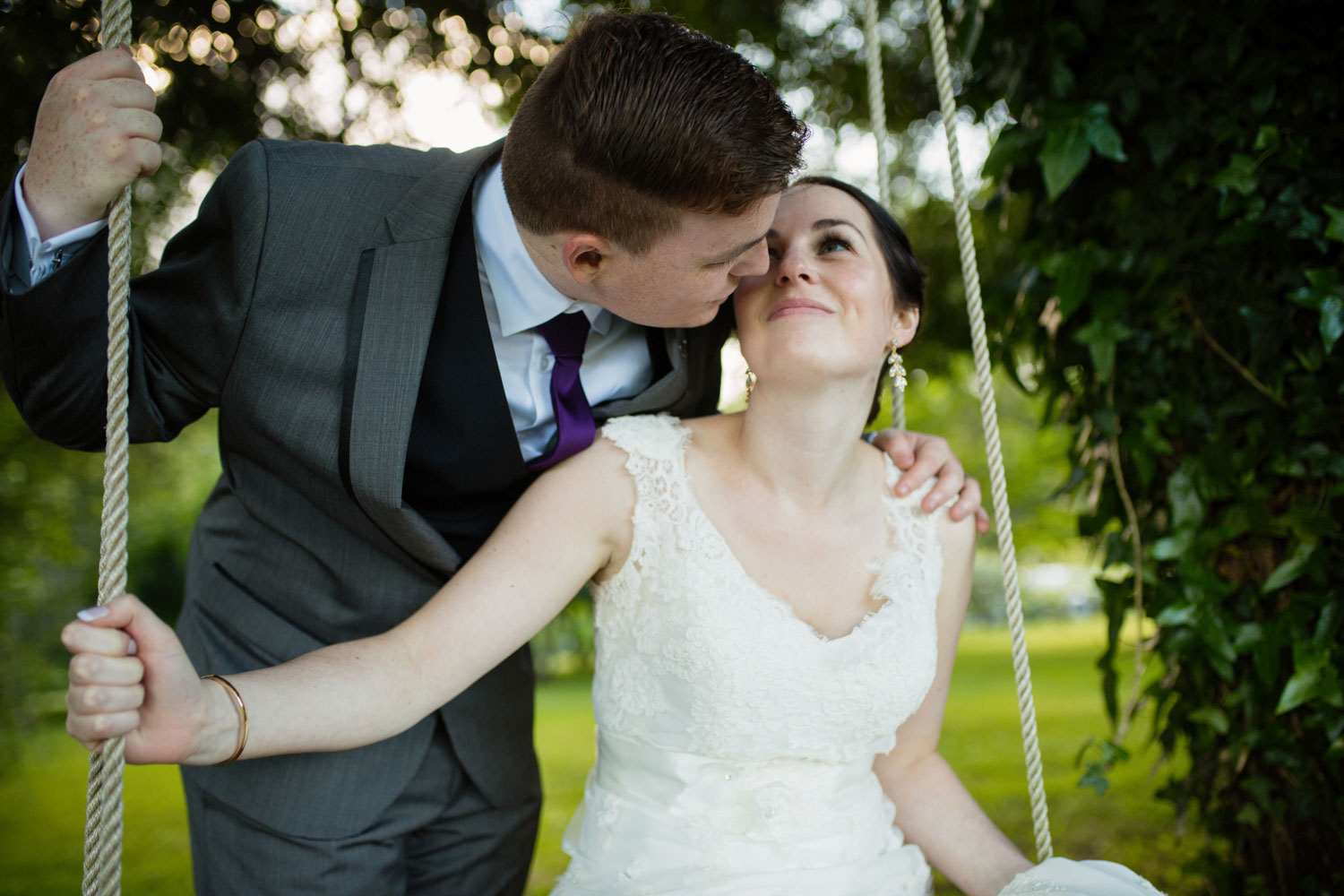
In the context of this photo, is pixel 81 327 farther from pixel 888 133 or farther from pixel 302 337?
pixel 888 133

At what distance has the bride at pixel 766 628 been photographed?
5.69ft

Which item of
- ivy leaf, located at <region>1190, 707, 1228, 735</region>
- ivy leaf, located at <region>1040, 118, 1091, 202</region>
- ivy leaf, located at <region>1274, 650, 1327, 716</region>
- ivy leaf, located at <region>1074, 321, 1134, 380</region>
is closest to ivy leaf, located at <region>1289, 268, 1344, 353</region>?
ivy leaf, located at <region>1074, 321, 1134, 380</region>

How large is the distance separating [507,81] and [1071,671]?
369 inches

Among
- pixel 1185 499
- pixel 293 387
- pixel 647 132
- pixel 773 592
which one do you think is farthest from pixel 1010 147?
pixel 293 387

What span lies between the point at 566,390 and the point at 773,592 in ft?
1.89

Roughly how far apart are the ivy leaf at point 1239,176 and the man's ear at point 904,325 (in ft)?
2.23

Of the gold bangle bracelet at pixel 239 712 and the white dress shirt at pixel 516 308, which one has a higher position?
the white dress shirt at pixel 516 308

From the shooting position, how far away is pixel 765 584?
1897 mm

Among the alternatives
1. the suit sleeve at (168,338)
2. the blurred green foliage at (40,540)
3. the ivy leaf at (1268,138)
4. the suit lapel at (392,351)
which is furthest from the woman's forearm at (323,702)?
the blurred green foliage at (40,540)

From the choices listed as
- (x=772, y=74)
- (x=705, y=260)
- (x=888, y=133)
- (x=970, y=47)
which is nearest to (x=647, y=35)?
(x=705, y=260)

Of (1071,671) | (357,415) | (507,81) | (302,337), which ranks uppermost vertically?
(507,81)

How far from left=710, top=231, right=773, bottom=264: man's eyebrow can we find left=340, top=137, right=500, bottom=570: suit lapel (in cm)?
48

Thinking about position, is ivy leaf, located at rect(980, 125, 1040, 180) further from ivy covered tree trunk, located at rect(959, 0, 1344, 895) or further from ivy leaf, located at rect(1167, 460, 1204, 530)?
ivy leaf, located at rect(1167, 460, 1204, 530)

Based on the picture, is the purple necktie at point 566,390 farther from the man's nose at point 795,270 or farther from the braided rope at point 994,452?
the braided rope at point 994,452
